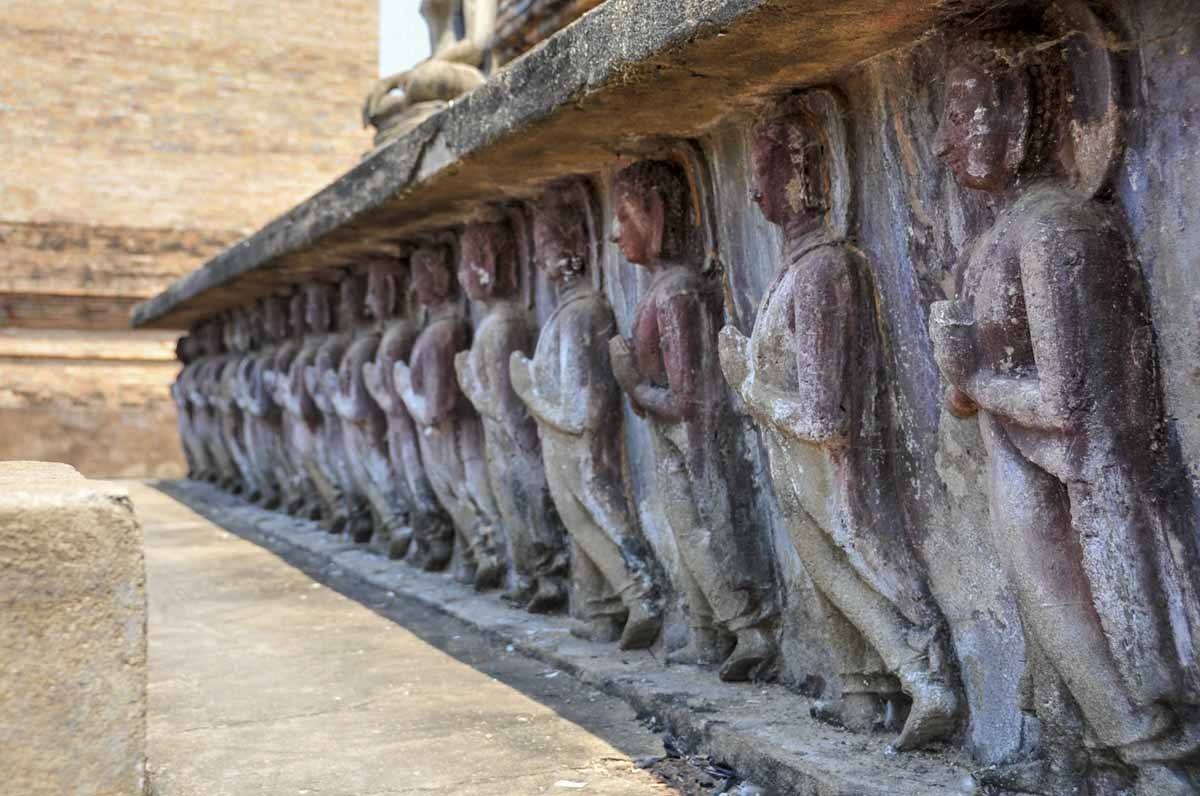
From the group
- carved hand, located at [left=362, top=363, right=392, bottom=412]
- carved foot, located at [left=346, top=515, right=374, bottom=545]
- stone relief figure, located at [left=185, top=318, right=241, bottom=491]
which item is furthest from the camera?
stone relief figure, located at [left=185, top=318, right=241, bottom=491]

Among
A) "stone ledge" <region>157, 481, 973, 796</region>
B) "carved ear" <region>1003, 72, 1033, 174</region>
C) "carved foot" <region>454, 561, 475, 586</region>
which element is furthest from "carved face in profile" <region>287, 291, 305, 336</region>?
"carved ear" <region>1003, 72, 1033, 174</region>

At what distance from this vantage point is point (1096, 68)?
2.88 meters

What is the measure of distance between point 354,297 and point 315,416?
1043 millimetres

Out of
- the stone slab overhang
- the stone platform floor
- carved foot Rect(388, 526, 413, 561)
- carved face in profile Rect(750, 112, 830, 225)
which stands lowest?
the stone platform floor

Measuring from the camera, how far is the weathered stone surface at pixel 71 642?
2514 millimetres

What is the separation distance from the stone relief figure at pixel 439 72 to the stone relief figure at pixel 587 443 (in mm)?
3658

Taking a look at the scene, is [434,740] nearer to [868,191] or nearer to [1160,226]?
[868,191]

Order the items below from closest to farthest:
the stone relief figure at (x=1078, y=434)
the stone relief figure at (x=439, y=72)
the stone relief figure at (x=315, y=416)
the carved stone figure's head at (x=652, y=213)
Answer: the stone relief figure at (x=1078, y=434) → the carved stone figure's head at (x=652, y=213) → the stone relief figure at (x=315, y=416) → the stone relief figure at (x=439, y=72)

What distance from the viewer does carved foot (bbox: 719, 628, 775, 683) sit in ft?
13.5

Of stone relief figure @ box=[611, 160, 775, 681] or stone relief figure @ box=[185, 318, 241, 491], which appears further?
stone relief figure @ box=[185, 318, 241, 491]

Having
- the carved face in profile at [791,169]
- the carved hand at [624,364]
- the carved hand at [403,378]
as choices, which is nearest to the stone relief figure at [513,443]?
the carved hand at [403,378]

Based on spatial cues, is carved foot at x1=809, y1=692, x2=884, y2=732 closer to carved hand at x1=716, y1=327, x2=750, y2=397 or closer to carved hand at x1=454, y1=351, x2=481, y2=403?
carved hand at x1=716, y1=327, x2=750, y2=397

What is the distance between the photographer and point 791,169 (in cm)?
376

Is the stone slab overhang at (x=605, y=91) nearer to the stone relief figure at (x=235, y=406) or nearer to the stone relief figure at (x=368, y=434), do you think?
the stone relief figure at (x=368, y=434)
